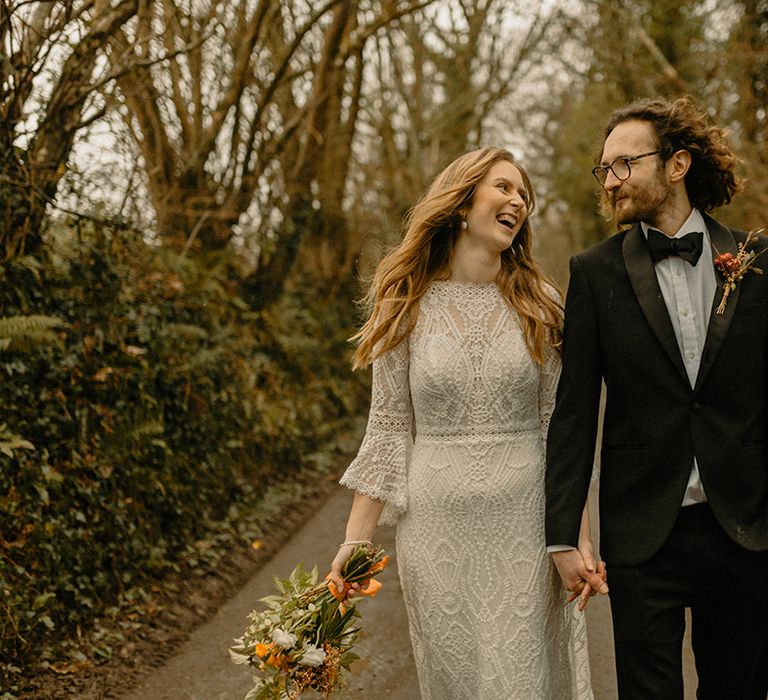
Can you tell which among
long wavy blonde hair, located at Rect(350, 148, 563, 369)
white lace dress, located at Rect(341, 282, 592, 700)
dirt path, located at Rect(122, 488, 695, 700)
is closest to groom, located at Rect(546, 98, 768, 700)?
white lace dress, located at Rect(341, 282, 592, 700)

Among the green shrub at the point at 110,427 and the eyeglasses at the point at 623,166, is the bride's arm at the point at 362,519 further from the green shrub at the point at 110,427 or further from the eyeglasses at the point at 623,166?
the green shrub at the point at 110,427

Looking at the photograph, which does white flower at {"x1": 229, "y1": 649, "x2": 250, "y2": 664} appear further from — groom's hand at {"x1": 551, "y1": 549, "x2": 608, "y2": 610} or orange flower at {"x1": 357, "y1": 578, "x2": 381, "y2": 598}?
groom's hand at {"x1": 551, "y1": 549, "x2": 608, "y2": 610}

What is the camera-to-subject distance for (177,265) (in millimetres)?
8742

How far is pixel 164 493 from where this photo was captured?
6.75 m

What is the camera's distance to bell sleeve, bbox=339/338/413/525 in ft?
12.2

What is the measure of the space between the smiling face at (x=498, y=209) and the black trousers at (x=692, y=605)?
1.26 metres

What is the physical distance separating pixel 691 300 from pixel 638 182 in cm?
44

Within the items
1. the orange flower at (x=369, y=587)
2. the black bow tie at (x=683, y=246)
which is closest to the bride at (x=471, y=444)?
the orange flower at (x=369, y=587)

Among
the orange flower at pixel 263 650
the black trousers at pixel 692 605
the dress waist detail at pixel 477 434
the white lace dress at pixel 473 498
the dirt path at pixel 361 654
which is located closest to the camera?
the black trousers at pixel 692 605

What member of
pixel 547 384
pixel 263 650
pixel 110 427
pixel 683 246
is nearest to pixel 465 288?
pixel 547 384

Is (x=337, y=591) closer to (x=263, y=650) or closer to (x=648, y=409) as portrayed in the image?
(x=263, y=650)

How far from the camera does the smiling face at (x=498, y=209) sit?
12.2 feet

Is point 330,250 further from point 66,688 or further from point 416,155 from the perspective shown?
point 66,688

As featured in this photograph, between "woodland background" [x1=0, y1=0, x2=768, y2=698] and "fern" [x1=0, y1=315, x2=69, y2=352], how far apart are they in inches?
0.5
